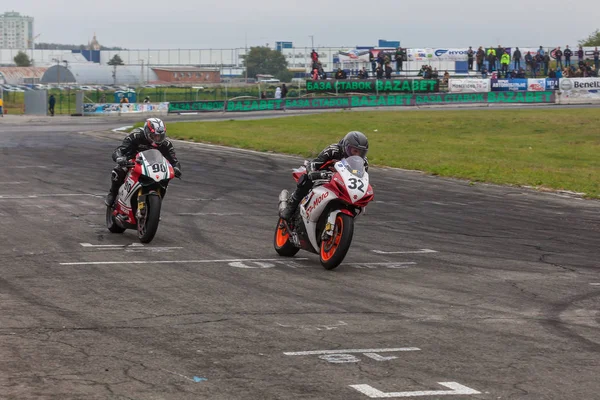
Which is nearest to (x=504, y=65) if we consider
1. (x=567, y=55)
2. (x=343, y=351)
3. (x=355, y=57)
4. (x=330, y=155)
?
(x=567, y=55)

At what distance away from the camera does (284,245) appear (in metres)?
12.4

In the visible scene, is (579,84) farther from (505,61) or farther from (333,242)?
(333,242)

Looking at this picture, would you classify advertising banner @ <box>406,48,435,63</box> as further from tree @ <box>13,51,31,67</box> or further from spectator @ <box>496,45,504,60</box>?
tree @ <box>13,51,31,67</box>

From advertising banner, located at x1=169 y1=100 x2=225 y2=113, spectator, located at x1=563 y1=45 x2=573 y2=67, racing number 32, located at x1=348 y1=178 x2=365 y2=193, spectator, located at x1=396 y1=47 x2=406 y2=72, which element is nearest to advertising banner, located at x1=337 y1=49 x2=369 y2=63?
spectator, located at x1=396 y1=47 x2=406 y2=72

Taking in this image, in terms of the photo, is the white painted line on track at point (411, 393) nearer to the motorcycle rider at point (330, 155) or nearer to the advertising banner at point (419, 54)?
the motorcycle rider at point (330, 155)

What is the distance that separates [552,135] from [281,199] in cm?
2981

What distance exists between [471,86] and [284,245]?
53.2 meters

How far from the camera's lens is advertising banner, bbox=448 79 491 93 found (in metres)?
63.8

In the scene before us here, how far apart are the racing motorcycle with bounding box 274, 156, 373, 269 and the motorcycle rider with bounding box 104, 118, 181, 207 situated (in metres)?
2.56

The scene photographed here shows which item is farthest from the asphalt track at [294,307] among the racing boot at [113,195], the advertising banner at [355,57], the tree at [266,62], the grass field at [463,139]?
the tree at [266,62]

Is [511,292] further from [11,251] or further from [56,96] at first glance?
[56,96]

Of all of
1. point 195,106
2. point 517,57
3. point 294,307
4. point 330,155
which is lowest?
point 294,307

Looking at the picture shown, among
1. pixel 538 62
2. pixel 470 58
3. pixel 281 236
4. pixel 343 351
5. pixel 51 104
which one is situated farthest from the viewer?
pixel 470 58

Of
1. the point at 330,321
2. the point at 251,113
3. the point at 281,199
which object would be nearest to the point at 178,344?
the point at 330,321
